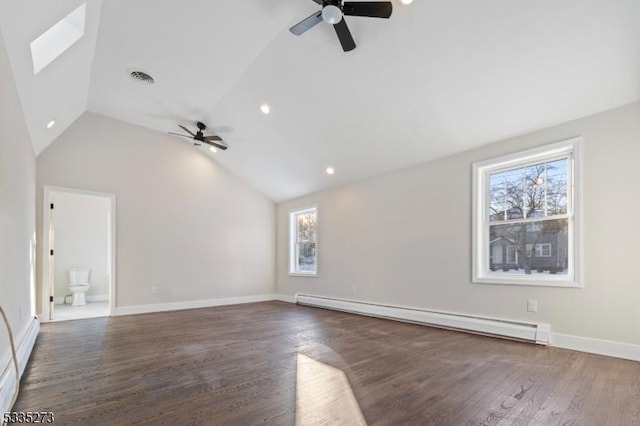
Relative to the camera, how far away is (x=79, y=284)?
22.1 feet

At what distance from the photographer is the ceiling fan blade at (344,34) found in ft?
9.15

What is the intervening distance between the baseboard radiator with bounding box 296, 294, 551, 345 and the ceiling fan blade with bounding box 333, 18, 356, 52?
145 inches

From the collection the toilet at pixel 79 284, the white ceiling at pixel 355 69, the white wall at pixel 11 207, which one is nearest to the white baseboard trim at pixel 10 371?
the white wall at pixel 11 207

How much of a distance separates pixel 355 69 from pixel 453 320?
3545 mm

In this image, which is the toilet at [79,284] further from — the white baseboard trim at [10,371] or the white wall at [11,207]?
the white baseboard trim at [10,371]

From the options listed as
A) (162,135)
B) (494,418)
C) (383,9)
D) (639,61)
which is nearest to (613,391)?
(494,418)

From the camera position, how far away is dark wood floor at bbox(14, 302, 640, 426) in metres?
2.01

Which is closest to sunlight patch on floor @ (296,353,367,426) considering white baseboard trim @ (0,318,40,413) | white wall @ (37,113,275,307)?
white baseboard trim @ (0,318,40,413)

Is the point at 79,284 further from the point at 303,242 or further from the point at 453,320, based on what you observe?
the point at 453,320

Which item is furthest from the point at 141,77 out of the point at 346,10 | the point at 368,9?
the point at 368,9

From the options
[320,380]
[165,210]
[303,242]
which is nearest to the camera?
[320,380]

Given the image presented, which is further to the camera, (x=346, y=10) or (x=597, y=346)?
(x=597, y=346)

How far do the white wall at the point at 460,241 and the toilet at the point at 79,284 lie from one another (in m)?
4.32

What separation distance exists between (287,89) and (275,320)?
141 inches
